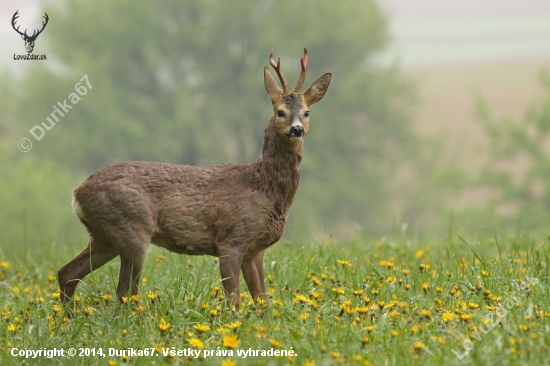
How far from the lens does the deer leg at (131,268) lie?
5.40 meters

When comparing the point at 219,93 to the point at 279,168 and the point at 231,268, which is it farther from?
the point at 231,268

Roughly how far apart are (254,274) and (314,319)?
1.12 m

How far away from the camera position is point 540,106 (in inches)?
1390

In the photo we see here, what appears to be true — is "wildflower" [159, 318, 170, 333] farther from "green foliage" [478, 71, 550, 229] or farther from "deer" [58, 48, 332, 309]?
"green foliage" [478, 71, 550, 229]

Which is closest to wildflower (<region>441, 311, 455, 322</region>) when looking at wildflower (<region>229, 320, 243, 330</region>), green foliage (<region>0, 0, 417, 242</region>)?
wildflower (<region>229, 320, 243, 330</region>)

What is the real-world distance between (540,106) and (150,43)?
1989 centimetres

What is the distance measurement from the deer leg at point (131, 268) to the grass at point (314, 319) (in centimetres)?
14

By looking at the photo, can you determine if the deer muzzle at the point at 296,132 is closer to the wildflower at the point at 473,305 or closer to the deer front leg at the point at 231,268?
the deer front leg at the point at 231,268

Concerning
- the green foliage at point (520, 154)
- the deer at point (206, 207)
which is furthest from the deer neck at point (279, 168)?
the green foliage at point (520, 154)

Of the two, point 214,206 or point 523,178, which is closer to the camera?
point 214,206

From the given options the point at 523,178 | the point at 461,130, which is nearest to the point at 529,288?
the point at 523,178

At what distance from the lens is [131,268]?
544cm

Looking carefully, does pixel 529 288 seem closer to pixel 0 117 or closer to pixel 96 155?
pixel 96 155

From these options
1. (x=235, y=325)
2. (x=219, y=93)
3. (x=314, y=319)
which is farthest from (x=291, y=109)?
(x=219, y=93)
